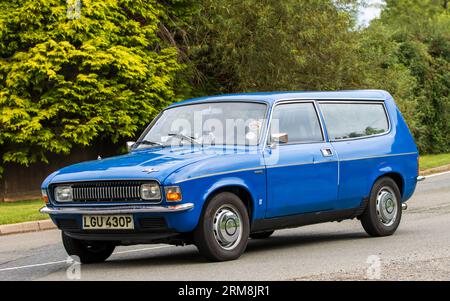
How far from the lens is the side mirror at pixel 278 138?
10.1 metres

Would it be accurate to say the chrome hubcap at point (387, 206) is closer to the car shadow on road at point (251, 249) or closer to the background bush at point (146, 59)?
the car shadow on road at point (251, 249)

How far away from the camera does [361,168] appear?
439 inches

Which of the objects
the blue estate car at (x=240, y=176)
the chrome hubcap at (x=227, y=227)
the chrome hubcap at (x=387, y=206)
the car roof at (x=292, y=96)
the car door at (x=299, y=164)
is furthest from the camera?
the chrome hubcap at (x=387, y=206)

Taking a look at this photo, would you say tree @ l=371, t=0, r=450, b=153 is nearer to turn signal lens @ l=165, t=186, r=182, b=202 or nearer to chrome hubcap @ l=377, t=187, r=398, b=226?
chrome hubcap @ l=377, t=187, r=398, b=226

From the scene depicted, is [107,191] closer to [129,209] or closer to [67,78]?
[129,209]

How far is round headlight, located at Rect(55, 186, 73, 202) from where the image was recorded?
9.55 m

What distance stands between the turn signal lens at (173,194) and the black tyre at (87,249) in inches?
50.4

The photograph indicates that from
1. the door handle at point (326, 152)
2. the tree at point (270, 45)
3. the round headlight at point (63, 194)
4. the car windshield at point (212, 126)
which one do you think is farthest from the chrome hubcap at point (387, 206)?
the tree at point (270, 45)

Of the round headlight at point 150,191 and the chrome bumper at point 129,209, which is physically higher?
the round headlight at point 150,191

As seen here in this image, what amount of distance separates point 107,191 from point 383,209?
3.78 m

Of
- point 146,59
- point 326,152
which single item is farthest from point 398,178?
point 146,59

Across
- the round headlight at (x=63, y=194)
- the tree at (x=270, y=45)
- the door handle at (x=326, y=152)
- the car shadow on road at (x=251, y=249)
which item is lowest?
the car shadow on road at (x=251, y=249)

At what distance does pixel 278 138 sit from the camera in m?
10.1

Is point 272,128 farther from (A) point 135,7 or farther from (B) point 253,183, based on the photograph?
(A) point 135,7
